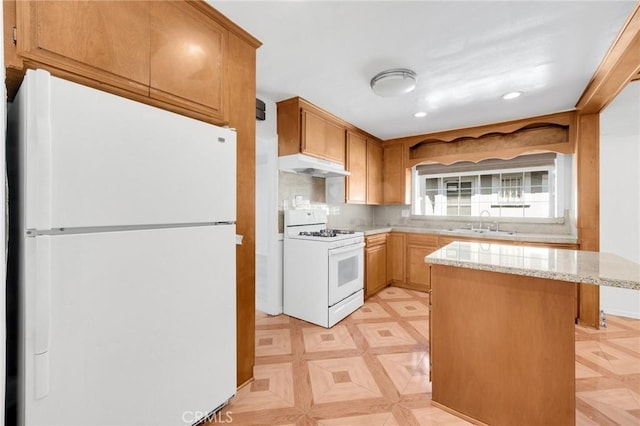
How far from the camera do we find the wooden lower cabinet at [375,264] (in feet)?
11.7

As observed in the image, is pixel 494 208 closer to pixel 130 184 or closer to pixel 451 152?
pixel 451 152

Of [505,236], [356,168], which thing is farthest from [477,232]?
[356,168]

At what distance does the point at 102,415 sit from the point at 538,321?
77.8 inches

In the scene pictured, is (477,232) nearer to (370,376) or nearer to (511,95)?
(511,95)

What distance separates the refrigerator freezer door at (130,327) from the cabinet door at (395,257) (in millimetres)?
3043

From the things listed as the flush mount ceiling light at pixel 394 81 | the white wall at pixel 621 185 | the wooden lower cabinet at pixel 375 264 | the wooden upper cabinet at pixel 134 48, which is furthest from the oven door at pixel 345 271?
the white wall at pixel 621 185

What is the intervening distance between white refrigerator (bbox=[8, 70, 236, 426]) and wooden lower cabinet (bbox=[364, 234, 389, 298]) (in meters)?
2.36

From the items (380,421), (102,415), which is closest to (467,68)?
(380,421)

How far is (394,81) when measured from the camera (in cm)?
217

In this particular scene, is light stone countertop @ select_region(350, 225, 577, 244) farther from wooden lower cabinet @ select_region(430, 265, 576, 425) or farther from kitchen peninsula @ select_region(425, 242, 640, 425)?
wooden lower cabinet @ select_region(430, 265, 576, 425)

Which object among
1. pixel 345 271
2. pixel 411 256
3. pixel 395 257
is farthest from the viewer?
pixel 395 257

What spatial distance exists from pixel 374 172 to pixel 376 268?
58.3 inches

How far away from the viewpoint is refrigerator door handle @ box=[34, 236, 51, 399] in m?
0.87

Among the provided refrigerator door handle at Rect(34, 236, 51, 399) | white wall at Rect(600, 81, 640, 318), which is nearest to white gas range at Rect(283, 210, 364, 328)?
refrigerator door handle at Rect(34, 236, 51, 399)
